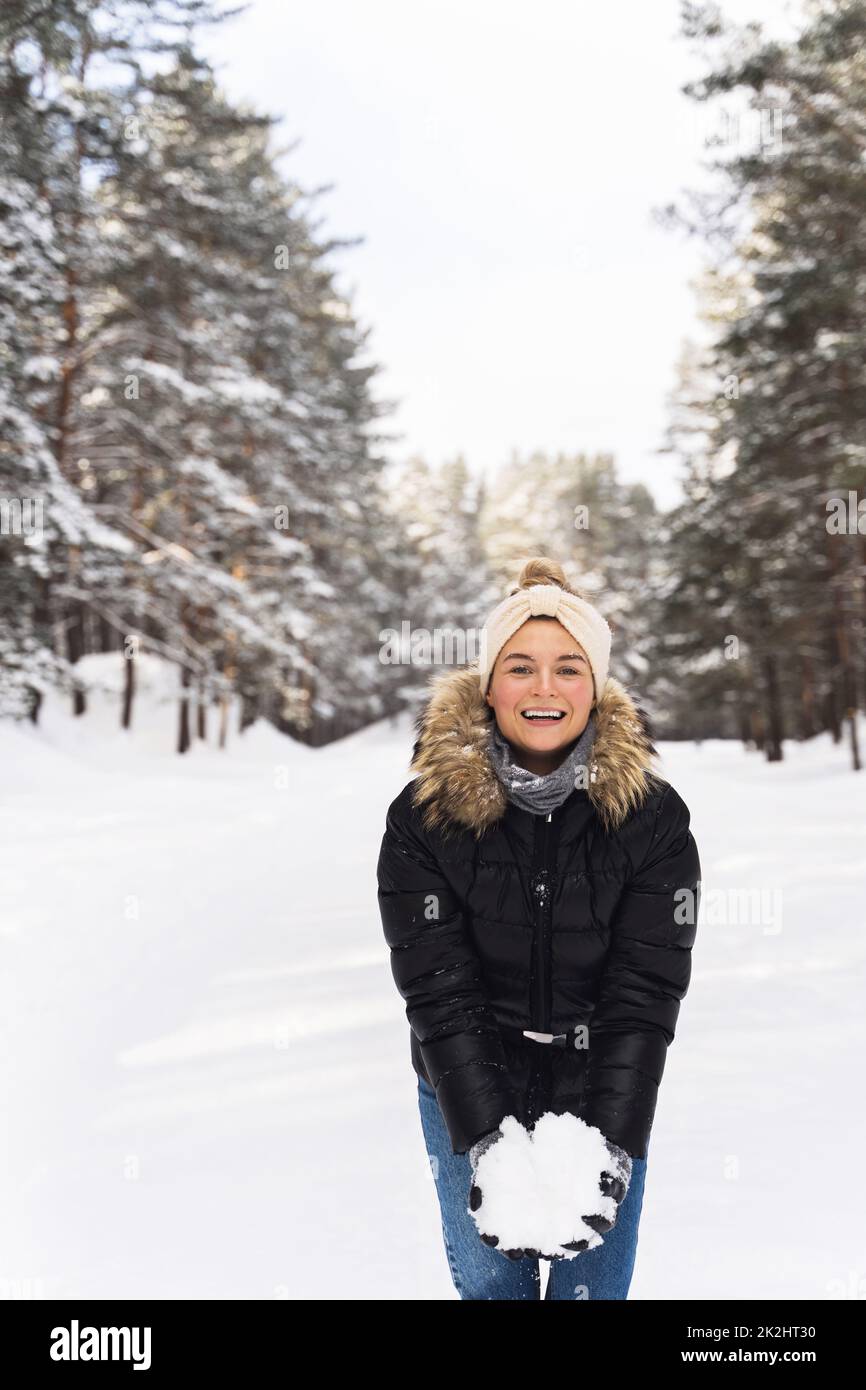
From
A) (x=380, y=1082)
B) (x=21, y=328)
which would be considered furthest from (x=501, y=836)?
(x=21, y=328)

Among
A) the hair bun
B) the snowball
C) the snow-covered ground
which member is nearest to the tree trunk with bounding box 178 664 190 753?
the snow-covered ground

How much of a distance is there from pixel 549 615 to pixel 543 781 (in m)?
0.47

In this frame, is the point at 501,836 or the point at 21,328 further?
the point at 21,328

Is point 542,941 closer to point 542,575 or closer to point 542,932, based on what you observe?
point 542,932

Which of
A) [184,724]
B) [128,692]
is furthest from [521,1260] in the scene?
[184,724]

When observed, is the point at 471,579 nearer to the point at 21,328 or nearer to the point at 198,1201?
the point at 21,328

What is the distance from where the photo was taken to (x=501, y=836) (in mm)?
2396

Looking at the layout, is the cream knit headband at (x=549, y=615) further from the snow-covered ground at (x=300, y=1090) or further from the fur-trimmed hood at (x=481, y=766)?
the snow-covered ground at (x=300, y=1090)

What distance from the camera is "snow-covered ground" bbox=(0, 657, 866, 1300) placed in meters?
3.33

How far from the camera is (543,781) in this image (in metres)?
2.37

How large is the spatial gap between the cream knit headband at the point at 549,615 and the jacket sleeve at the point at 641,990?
0.44 metres

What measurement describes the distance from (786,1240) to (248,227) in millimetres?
22624

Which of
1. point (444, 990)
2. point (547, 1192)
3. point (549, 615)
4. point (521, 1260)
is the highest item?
point (549, 615)

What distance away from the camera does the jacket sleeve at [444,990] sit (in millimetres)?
2279
